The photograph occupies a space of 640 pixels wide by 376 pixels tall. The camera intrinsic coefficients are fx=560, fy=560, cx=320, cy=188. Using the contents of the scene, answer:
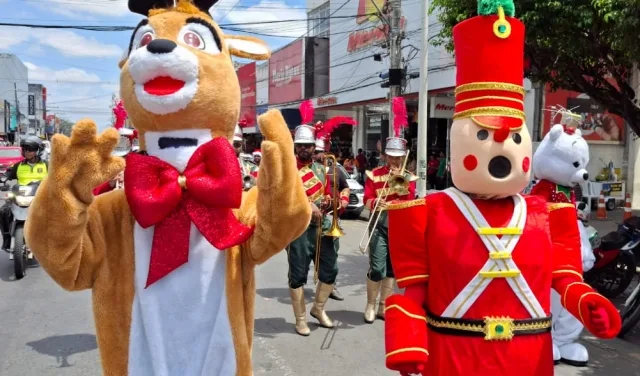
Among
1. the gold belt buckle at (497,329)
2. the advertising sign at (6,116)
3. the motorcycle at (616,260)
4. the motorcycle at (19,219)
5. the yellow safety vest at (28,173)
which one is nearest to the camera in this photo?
the gold belt buckle at (497,329)

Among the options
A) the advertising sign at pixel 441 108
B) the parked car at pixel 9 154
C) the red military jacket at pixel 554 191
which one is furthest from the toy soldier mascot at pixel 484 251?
the parked car at pixel 9 154

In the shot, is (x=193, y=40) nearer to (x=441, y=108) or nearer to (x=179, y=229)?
(x=179, y=229)

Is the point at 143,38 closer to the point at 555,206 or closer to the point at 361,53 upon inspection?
the point at 555,206

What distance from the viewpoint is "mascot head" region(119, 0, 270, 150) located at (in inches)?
83.3

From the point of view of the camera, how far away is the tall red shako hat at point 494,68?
244cm

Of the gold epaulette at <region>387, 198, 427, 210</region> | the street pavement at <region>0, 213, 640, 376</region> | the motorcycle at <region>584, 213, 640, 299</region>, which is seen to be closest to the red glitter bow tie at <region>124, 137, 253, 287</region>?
the gold epaulette at <region>387, 198, 427, 210</region>

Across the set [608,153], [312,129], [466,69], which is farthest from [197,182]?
[608,153]

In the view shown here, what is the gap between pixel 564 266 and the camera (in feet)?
8.57

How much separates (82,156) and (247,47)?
1.01 m

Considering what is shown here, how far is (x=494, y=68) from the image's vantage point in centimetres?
245

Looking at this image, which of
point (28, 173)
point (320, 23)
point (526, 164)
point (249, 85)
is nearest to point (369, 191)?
point (526, 164)

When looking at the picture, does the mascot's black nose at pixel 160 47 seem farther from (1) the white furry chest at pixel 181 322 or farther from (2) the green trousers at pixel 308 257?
(2) the green trousers at pixel 308 257

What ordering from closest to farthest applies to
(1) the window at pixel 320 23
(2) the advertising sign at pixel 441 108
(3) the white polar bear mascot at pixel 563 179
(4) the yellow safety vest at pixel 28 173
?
(3) the white polar bear mascot at pixel 563 179
(4) the yellow safety vest at pixel 28 173
(2) the advertising sign at pixel 441 108
(1) the window at pixel 320 23

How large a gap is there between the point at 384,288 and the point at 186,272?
3.92 metres
